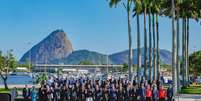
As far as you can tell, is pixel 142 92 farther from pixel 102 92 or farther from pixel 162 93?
pixel 102 92

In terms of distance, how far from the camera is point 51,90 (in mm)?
32875

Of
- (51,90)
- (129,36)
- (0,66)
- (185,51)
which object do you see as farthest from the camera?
(185,51)

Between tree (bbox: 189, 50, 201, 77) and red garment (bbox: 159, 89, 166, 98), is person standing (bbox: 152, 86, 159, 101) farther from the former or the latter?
tree (bbox: 189, 50, 201, 77)

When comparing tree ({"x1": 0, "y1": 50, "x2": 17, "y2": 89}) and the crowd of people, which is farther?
tree ({"x1": 0, "y1": 50, "x2": 17, "y2": 89})

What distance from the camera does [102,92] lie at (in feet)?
104

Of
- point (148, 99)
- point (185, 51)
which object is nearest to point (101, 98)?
point (148, 99)

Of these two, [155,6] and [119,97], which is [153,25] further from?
[119,97]

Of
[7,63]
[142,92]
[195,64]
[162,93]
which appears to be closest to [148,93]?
[142,92]

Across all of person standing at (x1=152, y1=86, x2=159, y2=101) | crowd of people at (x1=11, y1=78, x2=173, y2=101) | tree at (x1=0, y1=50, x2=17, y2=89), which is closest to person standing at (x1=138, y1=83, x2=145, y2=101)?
crowd of people at (x1=11, y1=78, x2=173, y2=101)

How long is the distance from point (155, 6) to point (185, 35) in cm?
775

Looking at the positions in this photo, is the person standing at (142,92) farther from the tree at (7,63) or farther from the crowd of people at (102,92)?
the tree at (7,63)

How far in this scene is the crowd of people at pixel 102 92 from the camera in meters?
30.2

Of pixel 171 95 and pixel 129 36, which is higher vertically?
pixel 129 36

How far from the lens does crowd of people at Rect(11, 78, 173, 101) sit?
98.9ft
